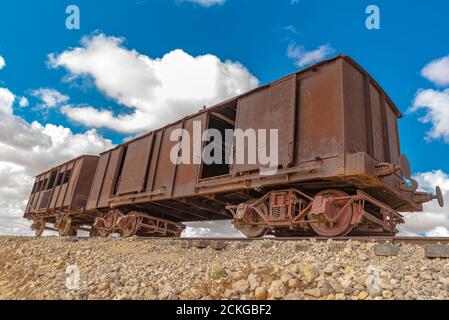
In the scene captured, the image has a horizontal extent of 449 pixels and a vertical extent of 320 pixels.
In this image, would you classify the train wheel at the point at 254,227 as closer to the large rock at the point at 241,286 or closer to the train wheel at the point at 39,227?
the large rock at the point at 241,286

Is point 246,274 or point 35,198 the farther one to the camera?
point 35,198

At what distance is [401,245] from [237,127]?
Answer: 4.95 m

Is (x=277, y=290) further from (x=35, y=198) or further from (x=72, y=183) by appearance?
(x=35, y=198)

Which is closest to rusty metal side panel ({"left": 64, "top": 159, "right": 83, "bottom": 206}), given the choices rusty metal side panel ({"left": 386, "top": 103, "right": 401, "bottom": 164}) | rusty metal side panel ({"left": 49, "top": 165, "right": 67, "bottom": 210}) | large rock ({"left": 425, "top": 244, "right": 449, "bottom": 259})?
rusty metal side panel ({"left": 49, "top": 165, "right": 67, "bottom": 210})

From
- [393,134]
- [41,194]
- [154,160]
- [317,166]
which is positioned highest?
[393,134]

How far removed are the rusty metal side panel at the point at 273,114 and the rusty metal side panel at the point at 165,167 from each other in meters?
2.89

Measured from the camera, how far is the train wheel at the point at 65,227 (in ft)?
55.1

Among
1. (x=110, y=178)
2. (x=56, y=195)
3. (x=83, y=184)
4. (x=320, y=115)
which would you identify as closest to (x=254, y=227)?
(x=320, y=115)

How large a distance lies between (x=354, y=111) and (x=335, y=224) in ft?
8.17

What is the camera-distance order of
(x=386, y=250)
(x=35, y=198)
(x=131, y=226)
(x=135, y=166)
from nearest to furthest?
(x=386, y=250) → (x=131, y=226) → (x=135, y=166) → (x=35, y=198)

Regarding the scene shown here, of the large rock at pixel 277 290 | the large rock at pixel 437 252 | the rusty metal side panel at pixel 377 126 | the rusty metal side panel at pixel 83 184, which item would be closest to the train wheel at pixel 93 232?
the rusty metal side panel at pixel 83 184

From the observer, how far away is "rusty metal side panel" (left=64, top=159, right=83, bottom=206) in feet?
53.5

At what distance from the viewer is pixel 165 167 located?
34.3 feet

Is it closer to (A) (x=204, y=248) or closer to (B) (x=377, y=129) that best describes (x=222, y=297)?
(A) (x=204, y=248)
